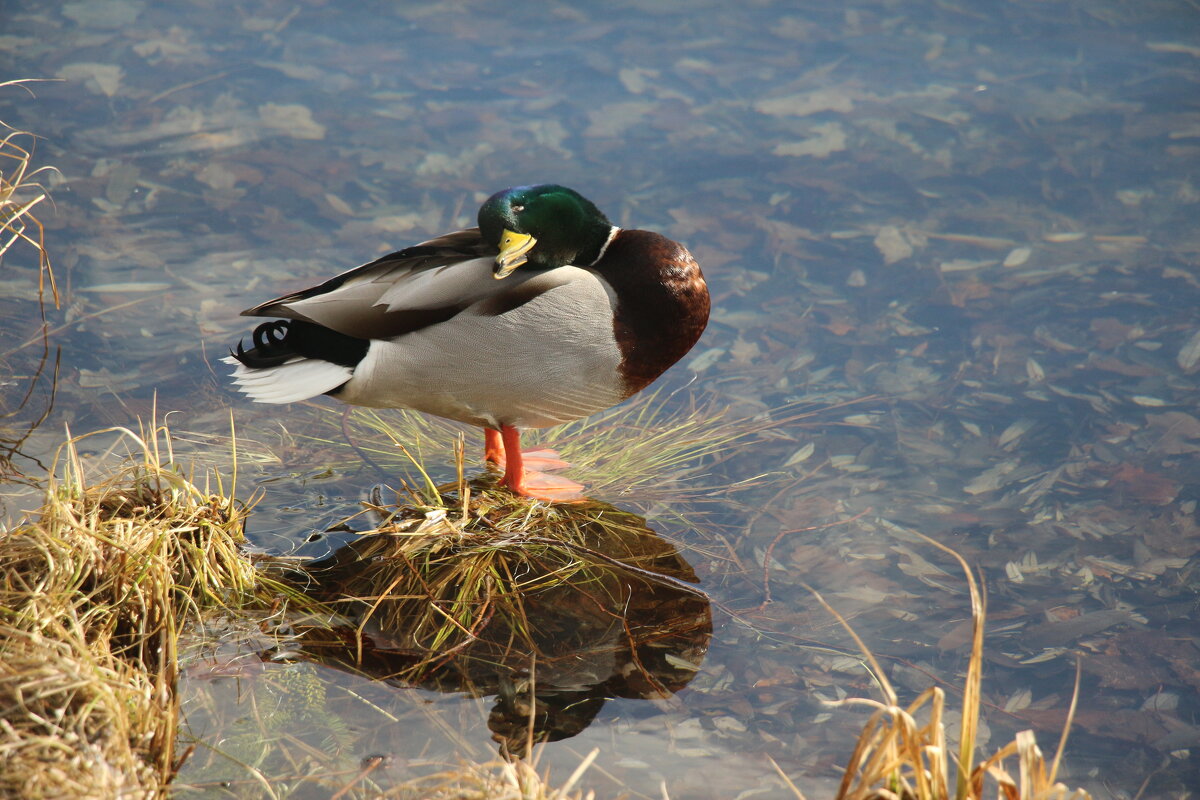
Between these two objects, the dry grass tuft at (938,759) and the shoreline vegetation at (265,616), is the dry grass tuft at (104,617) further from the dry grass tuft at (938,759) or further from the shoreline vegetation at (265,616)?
the dry grass tuft at (938,759)

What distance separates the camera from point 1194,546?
377 cm

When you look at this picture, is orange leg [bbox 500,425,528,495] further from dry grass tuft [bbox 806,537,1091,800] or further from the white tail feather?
dry grass tuft [bbox 806,537,1091,800]

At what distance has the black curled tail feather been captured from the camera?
11.8ft

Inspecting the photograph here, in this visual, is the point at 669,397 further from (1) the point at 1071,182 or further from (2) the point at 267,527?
(1) the point at 1071,182

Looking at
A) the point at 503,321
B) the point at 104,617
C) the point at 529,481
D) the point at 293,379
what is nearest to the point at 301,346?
the point at 293,379

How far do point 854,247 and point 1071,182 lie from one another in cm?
141

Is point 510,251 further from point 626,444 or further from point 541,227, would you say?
point 626,444

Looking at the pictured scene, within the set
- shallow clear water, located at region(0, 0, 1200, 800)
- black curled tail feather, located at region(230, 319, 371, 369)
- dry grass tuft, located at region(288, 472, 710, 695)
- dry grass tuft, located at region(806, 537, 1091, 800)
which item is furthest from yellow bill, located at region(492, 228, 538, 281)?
dry grass tuft, located at region(806, 537, 1091, 800)

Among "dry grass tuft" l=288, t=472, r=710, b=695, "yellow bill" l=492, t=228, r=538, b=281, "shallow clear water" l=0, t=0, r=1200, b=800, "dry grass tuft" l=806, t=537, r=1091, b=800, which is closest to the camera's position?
"dry grass tuft" l=806, t=537, r=1091, b=800

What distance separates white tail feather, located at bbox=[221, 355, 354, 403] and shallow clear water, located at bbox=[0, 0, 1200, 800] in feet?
1.41

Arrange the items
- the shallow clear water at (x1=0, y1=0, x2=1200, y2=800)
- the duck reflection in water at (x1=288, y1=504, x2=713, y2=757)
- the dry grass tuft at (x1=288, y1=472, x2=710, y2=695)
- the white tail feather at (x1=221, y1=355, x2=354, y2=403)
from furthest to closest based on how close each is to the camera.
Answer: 1. the white tail feather at (x1=221, y1=355, x2=354, y2=403)
2. the shallow clear water at (x1=0, y1=0, x2=1200, y2=800)
3. the dry grass tuft at (x1=288, y1=472, x2=710, y2=695)
4. the duck reflection in water at (x1=288, y1=504, x2=713, y2=757)

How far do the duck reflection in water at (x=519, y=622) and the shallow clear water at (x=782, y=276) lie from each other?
0.28ft

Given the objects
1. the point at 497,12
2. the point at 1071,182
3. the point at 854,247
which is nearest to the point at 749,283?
the point at 854,247

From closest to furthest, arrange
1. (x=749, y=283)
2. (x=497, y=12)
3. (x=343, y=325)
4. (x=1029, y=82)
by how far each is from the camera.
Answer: (x=343, y=325)
(x=749, y=283)
(x=1029, y=82)
(x=497, y=12)
